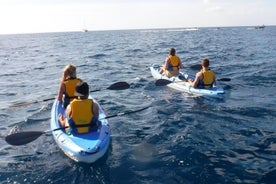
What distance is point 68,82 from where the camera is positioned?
901 centimetres

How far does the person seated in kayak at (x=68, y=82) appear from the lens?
8.84m

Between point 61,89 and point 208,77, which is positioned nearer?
point 61,89

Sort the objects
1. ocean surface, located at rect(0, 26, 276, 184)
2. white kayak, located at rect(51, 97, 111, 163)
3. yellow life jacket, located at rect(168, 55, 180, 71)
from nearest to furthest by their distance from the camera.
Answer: ocean surface, located at rect(0, 26, 276, 184)
white kayak, located at rect(51, 97, 111, 163)
yellow life jacket, located at rect(168, 55, 180, 71)

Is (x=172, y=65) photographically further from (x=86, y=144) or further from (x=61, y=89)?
(x=86, y=144)

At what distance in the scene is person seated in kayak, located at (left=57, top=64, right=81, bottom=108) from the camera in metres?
8.84

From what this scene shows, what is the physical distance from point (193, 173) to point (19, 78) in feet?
54.5

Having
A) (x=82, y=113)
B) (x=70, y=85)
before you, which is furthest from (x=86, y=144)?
(x=70, y=85)

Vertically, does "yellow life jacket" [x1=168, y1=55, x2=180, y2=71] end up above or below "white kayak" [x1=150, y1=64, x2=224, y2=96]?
above

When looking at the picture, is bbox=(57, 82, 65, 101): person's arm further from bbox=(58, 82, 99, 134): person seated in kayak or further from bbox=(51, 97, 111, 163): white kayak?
bbox=(58, 82, 99, 134): person seated in kayak

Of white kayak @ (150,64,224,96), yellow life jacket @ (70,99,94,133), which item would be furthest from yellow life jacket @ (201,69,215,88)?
yellow life jacket @ (70,99,94,133)

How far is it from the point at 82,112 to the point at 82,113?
0.03 m

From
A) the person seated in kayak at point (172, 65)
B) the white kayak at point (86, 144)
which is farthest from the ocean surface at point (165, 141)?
the person seated in kayak at point (172, 65)

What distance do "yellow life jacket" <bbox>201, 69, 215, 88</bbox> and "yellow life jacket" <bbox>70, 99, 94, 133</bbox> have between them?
628cm

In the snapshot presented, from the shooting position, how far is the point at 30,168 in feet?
24.4
